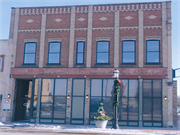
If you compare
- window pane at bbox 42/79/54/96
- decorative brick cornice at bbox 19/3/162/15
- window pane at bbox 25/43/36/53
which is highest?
decorative brick cornice at bbox 19/3/162/15

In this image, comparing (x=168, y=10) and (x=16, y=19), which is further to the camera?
(x=16, y=19)

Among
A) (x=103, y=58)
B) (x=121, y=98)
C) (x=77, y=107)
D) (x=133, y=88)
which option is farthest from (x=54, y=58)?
(x=133, y=88)

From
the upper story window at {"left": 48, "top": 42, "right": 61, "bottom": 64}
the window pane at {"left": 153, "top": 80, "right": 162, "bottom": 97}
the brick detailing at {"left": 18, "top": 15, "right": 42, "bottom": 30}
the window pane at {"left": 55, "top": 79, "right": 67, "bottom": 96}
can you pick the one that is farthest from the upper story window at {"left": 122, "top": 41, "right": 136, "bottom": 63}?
the brick detailing at {"left": 18, "top": 15, "right": 42, "bottom": 30}

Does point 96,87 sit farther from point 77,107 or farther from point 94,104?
point 77,107

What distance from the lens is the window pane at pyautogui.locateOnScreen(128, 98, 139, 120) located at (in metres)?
21.6

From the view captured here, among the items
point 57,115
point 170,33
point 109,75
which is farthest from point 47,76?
point 170,33

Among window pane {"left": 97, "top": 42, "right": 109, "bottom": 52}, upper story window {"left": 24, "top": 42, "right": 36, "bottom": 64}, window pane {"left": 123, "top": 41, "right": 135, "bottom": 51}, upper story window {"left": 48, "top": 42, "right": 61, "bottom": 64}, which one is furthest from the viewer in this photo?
upper story window {"left": 24, "top": 42, "right": 36, "bottom": 64}

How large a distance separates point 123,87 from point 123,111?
2277 mm

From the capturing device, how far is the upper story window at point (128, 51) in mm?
22391

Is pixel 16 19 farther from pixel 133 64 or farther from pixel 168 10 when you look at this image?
pixel 168 10

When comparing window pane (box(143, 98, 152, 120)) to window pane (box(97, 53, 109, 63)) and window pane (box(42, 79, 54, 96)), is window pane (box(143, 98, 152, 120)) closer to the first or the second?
window pane (box(97, 53, 109, 63))

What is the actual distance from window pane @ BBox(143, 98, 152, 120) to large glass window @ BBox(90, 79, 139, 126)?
641 millimetres

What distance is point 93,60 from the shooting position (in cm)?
2283

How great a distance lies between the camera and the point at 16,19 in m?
24.7
